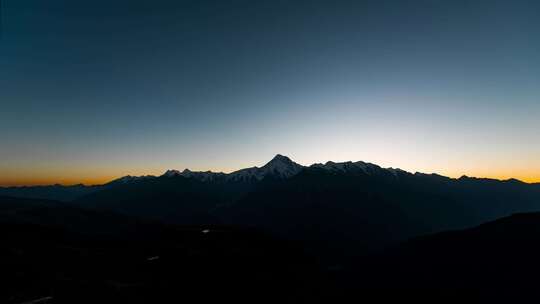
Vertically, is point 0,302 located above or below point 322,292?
above

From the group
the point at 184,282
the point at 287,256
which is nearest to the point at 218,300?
the point at 184,282

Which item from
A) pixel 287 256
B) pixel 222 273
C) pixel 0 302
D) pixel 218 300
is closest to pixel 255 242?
pixel 287 256

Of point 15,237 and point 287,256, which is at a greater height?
point 15,237

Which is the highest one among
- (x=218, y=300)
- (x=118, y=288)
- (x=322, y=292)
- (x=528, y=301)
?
(x=118, y=288)

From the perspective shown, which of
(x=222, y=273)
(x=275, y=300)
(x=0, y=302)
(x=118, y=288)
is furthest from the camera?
(x=222, y=273)

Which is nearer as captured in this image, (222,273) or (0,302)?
(0,302)

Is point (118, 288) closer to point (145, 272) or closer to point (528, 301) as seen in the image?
point (145, 272)

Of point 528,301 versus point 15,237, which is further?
point 528,301

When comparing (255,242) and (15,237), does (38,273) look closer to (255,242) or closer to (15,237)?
(15,237)

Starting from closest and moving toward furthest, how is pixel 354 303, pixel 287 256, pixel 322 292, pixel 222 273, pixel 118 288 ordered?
pixel 118 288
pixel 222 273
pixel 322 292
pixel 287 256
pixel 354 303

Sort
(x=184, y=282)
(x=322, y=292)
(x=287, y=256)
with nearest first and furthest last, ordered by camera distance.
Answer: (x=184, y=282) < (x=322, y=292) < (x=287, y=256)
